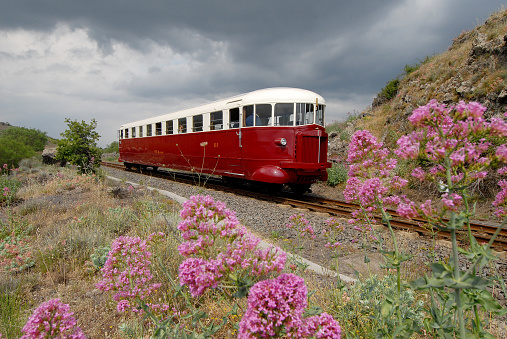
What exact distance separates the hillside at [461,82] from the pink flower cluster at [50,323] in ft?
32.3

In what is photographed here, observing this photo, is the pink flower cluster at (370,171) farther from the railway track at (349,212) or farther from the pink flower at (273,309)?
the pink flower at (273,309)

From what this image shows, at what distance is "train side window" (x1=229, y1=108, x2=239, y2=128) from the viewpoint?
9.61 m

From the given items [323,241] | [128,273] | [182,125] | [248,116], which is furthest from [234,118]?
[128,273]

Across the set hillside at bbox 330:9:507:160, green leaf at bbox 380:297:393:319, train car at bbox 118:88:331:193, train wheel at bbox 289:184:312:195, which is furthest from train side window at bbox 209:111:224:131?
green leaf at bbox 380:297:393:319

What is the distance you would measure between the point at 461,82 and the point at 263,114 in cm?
810

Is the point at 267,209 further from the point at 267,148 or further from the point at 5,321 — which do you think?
the point at 5,321

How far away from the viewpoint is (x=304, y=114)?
886 centimetres

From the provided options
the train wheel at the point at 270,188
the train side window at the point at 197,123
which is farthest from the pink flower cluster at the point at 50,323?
the train side window at the point at 197,123

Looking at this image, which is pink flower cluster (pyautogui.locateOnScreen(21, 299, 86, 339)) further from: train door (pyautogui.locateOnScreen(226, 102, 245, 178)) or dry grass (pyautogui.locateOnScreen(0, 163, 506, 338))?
train door (pyautogui.locateOnScreen(226, 102, 245, 178))

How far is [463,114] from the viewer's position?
151 cm

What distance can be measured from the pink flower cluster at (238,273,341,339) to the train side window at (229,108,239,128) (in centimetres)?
859

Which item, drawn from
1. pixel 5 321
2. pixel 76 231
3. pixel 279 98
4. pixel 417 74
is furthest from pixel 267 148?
pixel 417 74

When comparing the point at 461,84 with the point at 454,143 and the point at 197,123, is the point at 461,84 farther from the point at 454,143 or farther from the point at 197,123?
the point at 454,143

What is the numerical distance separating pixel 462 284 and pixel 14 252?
530 centimetres
